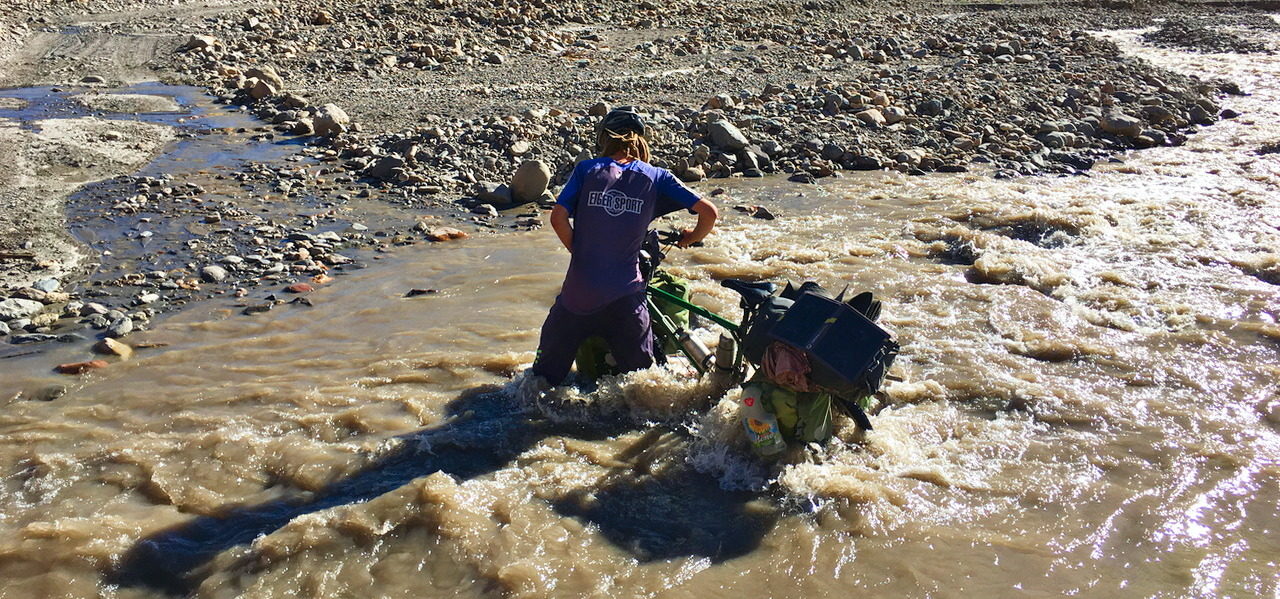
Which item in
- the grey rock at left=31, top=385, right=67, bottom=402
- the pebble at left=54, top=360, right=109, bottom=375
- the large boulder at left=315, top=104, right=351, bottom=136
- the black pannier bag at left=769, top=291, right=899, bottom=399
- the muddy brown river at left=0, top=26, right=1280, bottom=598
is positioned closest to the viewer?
the muddy brown river at left=0, top=26, right=1280, bottom=598

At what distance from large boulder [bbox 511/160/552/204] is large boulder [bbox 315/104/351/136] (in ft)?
11.5

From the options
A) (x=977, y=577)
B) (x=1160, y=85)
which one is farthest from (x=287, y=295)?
(x=1160, y=85)

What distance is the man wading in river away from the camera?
4.86 m

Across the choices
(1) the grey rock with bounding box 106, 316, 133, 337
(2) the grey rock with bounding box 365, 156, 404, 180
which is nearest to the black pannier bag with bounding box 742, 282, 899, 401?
(1) the grey rock with bounding box 106, 316, 133, 337

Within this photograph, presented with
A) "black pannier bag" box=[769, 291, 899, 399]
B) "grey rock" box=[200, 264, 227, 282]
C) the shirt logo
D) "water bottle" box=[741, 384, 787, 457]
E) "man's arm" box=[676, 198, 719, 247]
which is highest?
the shirt logo

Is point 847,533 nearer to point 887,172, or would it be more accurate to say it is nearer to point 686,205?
point 686,205

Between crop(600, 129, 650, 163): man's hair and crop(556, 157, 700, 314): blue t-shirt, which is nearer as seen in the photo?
crop(556, 157, 700, 314): blue t-shirt

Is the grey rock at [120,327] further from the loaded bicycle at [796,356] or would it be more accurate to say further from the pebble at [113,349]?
the loaded bicycle at [796,356]

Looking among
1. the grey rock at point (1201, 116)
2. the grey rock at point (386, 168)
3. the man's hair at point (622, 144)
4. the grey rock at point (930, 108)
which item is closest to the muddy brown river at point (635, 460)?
the man's hair at point (622, 144)

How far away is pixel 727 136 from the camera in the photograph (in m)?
12.2

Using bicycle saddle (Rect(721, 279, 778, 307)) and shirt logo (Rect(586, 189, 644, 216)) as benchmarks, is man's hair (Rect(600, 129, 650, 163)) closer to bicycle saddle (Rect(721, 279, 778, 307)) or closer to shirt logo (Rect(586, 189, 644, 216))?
shirt logo (Rect(586, 189, 644, 216))

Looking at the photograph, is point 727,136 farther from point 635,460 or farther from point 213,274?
point 635,460

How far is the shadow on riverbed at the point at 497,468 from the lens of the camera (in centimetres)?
444

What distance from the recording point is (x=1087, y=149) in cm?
1348
